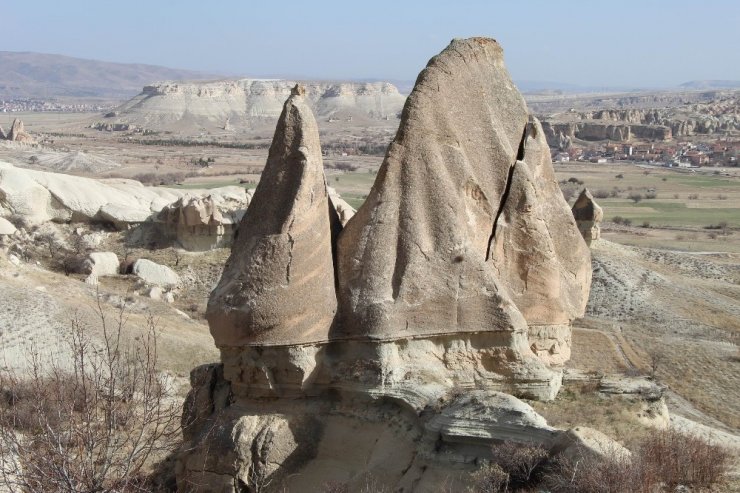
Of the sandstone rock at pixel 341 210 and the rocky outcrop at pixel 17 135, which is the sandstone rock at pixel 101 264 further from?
the rocky outcrop at pixel 17 135

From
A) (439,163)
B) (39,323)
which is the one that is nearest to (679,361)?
(439,163)

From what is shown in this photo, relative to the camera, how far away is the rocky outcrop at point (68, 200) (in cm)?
3491

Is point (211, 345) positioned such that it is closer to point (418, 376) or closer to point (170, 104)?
point (418, 376)

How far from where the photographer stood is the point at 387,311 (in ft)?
36.5

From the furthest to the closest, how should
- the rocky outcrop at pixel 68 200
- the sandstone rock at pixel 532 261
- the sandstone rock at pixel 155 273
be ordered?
the rocky outcrop at pixel 68 200
the sandstone rock at pixel 155 273
the sandstone rock at pixel 532 261

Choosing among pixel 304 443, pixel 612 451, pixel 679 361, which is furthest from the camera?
pixel 679 361

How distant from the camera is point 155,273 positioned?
3166cm

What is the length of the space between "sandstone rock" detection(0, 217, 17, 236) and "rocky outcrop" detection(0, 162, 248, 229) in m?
1.31

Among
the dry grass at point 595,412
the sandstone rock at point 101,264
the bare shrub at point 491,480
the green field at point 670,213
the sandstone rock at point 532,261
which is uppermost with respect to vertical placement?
the sandstone rock at point 532,261

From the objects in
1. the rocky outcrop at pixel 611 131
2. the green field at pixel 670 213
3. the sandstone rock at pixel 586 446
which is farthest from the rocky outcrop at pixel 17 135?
the sandstone rock at pixel 586 446

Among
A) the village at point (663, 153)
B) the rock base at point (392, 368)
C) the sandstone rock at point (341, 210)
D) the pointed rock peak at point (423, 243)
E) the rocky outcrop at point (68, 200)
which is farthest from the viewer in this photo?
the village at point (663, 153)

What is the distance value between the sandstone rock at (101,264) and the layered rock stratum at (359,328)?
64.3 feet

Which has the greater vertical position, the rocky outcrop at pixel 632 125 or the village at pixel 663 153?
the rocky outcrop at pixel 632 125

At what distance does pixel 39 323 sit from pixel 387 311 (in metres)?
14.1
